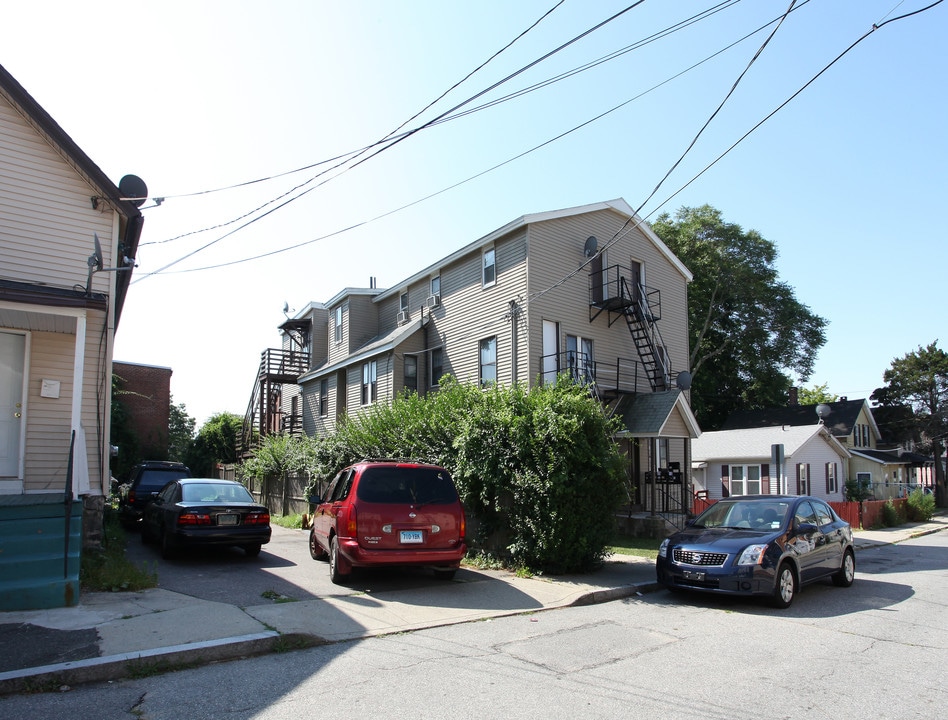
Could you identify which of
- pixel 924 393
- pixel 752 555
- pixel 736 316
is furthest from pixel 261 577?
pixel 924 393

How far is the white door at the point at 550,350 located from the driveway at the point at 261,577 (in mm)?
9538

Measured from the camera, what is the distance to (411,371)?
79.7 feet

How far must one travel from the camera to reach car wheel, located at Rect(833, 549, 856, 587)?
1112 centimetres

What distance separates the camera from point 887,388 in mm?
51281

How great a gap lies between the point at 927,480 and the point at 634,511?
172ft

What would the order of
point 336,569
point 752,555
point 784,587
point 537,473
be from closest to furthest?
1. point 752,555
2. point 784,587
3. point 336,569
4. point 537,473

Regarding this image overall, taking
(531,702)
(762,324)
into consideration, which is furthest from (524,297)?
(762,324)

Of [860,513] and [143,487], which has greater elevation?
[143,487]

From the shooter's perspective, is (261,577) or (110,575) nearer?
(110,575)

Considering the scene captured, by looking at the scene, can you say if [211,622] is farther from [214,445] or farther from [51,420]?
[214,445]

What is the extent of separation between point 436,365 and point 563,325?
5328mm

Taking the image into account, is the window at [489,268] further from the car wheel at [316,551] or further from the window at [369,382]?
the car wheel at [316,551]

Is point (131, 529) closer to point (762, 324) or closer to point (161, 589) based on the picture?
point (161, 589)

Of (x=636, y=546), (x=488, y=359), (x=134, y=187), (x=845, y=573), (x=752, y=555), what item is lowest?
(x=636, y=546)
